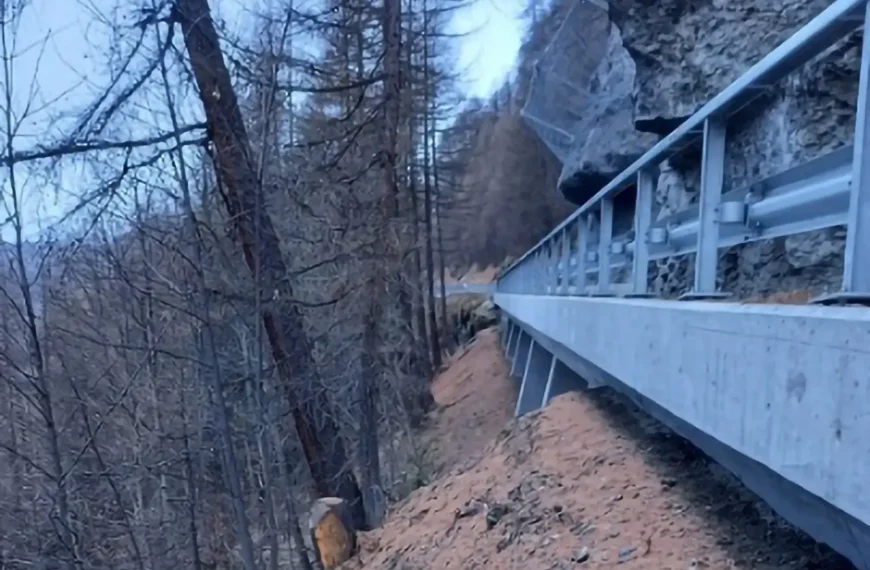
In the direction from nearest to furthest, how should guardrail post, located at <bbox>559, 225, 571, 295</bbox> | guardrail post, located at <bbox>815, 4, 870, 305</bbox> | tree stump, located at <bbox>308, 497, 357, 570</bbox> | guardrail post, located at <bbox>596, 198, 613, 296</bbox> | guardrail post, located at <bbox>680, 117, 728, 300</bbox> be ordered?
1. guardrail post, located at <bbox>815, 4, 870, 305</bbox>
2. guardrail post, located at <bbox>680, 117, 728, 300</bbox>
3. guardrail post, located at <bbox>596, 198, 613, 296</bbox>
4. tree stump, located at <bbox>308, 497, 357, 570</bbox>
5. guardrail post, located at <bbox>559, 225, 571, 295</bbox>

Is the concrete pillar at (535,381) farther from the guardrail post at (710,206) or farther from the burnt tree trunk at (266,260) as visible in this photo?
the guardrail post at (710,206)

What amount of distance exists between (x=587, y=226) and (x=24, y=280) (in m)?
7.10

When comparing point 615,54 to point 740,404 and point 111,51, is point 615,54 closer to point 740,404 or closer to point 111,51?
point 111,51

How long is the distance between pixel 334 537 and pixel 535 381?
5.23m

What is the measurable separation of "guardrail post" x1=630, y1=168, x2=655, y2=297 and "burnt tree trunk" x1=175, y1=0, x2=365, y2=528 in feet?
18.7

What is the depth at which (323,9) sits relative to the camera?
10570mm

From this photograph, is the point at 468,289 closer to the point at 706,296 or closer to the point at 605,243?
the point at 605,243

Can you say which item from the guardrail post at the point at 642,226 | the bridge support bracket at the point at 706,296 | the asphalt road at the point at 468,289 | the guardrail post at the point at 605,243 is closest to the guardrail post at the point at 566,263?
the guardrail post at the point at 605,243

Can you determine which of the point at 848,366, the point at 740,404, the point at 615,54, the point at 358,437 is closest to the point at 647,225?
the point at 740,404

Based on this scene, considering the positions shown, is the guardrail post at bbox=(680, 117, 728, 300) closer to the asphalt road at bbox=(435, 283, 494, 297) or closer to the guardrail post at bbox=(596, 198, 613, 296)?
the guardrail post at bbox=(596, 198, 613, 296)

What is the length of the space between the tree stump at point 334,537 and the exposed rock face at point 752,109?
9.44 ft

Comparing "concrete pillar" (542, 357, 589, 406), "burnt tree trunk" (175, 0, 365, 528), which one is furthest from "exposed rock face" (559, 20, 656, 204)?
"burnt tree trunk" (175, 0, 365, 528)

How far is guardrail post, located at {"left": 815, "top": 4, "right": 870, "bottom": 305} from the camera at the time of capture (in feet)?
6.03

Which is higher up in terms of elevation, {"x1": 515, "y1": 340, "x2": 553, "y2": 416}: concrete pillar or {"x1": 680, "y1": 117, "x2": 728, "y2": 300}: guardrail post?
{"x1": 680, "y1": 117, "x2": 728, "y2": 300}: guardrail post
